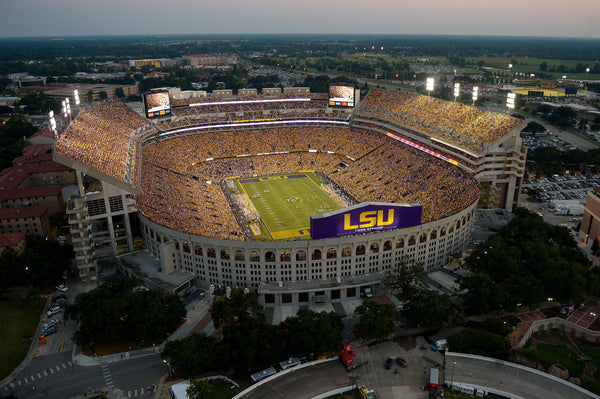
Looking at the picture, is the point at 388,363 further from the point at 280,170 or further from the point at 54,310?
the point at 280,170

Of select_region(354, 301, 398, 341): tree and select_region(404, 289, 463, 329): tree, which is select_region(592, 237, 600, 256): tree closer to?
select_region(404, 289, 463, 329): tree

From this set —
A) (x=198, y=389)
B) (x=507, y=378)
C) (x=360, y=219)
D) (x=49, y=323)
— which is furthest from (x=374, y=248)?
(x=49, y=323)

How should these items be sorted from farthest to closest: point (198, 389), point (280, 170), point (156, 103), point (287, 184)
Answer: point (280, 170), point (156, 103), point (287, 184), point (198, 389)

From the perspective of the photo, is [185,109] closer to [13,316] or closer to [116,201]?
[116,201]

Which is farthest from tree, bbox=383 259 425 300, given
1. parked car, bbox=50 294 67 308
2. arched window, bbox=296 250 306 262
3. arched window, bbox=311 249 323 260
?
parked car, bbox=50 294 67 308

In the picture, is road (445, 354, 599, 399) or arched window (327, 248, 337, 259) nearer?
road (445, 354, 599, 399)

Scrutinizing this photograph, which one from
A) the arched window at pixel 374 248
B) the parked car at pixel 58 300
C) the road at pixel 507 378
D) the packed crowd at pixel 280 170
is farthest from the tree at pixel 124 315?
the road at pixel 507 378
